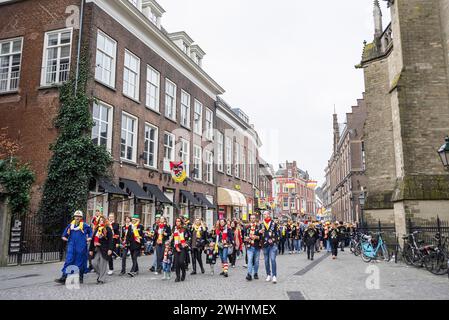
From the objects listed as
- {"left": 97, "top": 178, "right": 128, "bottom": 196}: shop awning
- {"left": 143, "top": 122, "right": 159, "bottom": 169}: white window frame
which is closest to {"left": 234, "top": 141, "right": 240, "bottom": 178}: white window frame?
{"left": 143, "top": 122, "right": 159, "bottom": 169}: white window frame

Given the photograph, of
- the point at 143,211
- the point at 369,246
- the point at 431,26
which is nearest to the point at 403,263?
the point at 369,246

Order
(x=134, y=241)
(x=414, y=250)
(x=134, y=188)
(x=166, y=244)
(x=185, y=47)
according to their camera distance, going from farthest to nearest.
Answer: (x=185, y=47), (x=134, y=188), (x=414, y=250), (x=134, y=241), (x=166, y=244)

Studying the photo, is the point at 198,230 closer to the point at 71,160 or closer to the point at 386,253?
the point at 71,160

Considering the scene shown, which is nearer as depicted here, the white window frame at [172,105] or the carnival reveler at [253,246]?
the carnival reveler at [253,246]

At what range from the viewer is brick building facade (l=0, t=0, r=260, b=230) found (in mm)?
18359

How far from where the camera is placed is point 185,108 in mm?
28203

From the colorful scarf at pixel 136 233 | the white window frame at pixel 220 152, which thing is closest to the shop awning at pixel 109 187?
the colorful scarf at pixel 136 233

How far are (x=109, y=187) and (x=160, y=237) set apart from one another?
661 cm

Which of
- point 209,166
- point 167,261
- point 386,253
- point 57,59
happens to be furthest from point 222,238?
point 209,166

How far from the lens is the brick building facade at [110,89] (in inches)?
723

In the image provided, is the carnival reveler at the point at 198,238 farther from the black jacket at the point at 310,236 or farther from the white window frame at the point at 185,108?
the white window frame at the point at 185,108

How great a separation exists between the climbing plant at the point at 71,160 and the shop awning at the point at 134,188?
1932mm
